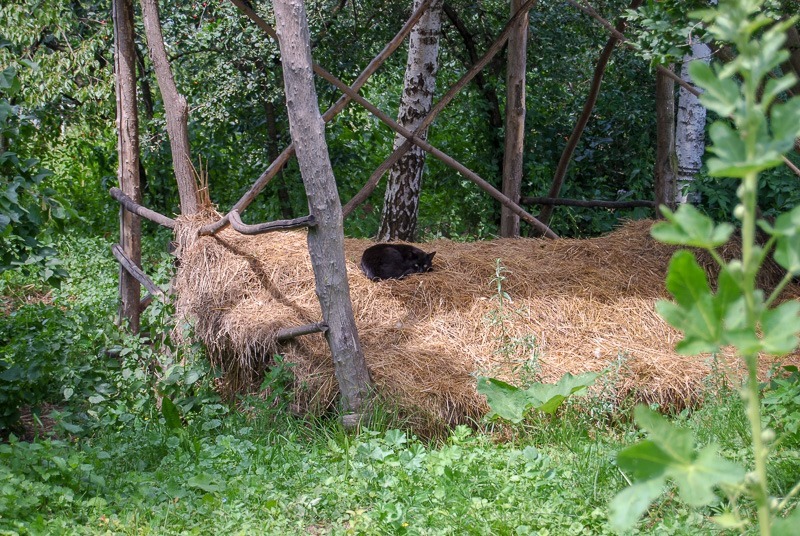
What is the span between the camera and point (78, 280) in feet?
29.0

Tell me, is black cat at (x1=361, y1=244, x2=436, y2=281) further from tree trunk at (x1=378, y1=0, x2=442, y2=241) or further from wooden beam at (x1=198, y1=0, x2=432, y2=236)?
tree trunk at (x1=378, y1=0, x2=442, y2=241)

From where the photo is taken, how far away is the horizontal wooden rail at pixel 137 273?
5.59 meters

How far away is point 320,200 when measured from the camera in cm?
418

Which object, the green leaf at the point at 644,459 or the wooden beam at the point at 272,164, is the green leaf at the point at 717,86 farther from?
the wooden beam at the point at 272,164

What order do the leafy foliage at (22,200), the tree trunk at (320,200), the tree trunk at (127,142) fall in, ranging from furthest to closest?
the tree trunk at (127,142) < the tree trunk at (320,200) < the leafy foliage at (22,200)

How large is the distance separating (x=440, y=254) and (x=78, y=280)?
4.67 m

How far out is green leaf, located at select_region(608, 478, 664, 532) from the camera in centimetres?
98

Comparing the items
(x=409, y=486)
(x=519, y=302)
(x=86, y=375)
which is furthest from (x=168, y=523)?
(x=519, y=302)

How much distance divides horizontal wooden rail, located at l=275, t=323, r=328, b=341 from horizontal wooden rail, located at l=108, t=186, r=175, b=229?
1406 mm

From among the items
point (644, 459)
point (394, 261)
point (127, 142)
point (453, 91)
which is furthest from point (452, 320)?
point (644, 459)

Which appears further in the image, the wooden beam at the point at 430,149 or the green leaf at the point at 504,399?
the wooden beam at the point at 430,149

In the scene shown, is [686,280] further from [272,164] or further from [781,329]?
[272,164]

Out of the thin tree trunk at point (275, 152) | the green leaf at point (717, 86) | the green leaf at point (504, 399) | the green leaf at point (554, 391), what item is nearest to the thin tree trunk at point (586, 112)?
the thin tree trunk at point (275, 152)

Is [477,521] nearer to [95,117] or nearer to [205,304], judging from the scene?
[205,304]
